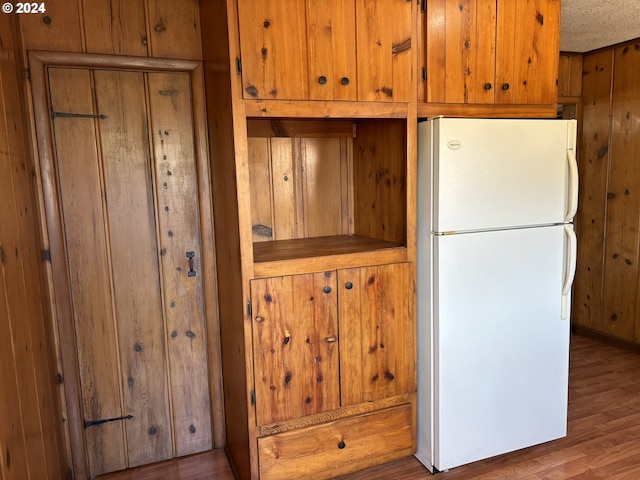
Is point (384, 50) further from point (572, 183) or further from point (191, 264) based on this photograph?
point (191, 264)

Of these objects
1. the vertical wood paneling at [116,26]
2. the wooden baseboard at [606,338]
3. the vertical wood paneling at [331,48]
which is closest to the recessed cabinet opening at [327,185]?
the vertical wood paneling at [331,48]

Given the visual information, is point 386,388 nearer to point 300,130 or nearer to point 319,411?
point 319,411

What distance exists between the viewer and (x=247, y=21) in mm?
1725

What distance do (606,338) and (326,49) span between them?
135 inches

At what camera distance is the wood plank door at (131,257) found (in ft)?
6.85

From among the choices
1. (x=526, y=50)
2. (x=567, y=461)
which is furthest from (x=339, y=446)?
(x=526, y=50)

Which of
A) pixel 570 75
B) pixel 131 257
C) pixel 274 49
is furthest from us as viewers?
pixel 570 75

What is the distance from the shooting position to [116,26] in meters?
2.05

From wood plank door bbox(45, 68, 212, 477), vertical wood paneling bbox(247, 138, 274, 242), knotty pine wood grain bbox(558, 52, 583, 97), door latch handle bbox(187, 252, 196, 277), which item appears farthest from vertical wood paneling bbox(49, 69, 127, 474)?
knotty pine wood grain bbox(558, 52, 583, 97)

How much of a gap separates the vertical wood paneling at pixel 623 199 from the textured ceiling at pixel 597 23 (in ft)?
0.77

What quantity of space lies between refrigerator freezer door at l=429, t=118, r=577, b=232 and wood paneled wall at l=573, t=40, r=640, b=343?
1.73 meters

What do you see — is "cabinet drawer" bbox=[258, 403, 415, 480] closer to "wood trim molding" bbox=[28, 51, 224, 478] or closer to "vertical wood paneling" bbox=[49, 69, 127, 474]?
Answer: "wood trim molding" bbox=[28, 51, 224, 478]

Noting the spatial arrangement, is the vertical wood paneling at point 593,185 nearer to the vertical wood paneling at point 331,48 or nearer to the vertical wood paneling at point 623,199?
the vertical wood paneling at point 623,199

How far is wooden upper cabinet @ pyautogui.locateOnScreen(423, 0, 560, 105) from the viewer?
2.05 m
